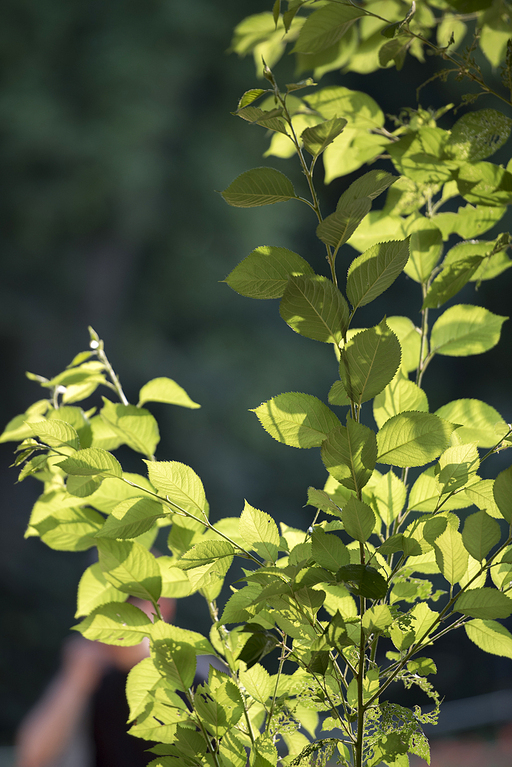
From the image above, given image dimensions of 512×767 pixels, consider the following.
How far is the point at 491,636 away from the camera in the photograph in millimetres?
168

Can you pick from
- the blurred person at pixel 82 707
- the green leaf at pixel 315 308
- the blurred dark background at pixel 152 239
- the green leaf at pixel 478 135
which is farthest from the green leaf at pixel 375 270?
the blurred dark background at pixel 152 239

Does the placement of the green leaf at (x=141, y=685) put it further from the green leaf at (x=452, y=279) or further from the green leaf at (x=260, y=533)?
the green leaf at (x=452, y=279)

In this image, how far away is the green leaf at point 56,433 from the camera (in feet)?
0.54

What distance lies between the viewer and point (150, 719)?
18 cm

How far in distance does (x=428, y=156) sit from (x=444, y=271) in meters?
0.05

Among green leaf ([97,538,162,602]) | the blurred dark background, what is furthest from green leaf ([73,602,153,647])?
the blurred dark background

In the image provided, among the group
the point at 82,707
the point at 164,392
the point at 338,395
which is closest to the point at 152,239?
the point at 82,707

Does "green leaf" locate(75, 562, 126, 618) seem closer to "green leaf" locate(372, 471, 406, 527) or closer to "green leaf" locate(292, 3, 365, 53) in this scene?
"green leaf" locate(372, 471, 406, 527)

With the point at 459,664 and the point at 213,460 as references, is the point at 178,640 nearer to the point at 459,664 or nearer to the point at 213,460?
the point at 213,460

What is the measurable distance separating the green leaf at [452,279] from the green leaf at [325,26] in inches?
4.2

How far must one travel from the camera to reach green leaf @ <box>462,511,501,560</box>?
146 mm

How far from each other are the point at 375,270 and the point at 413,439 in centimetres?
5

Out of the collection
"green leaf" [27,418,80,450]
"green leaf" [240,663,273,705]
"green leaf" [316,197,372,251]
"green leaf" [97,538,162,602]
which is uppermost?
"green leaf" [316,197,372,251]

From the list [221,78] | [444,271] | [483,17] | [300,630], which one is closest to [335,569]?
[300,630]
